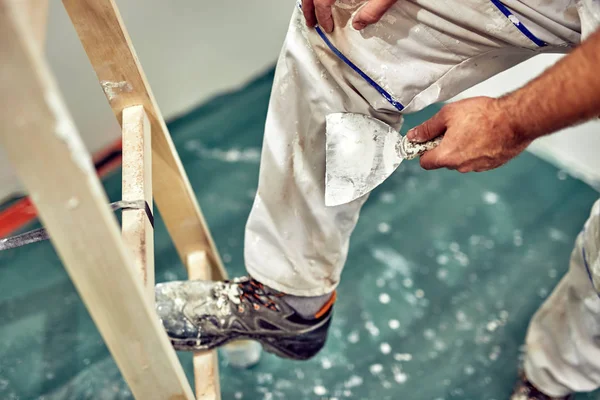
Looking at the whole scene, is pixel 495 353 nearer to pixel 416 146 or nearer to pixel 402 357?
pixel 402 357

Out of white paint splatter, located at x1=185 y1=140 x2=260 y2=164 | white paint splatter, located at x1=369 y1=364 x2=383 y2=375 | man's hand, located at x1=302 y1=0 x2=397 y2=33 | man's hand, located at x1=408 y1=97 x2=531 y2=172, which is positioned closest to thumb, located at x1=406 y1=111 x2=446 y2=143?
man's hand, located at x1=408 y1=97 x2=531 y2=172

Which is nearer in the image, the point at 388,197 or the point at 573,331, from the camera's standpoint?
the point at 573,331

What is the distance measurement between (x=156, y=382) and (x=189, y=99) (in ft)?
3.28

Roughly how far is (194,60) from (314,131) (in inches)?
33.3

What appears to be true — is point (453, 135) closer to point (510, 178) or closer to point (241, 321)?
point (241, 321)

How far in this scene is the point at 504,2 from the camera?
1.66ft

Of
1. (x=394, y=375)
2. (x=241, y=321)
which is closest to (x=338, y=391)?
(x=394, y=375)

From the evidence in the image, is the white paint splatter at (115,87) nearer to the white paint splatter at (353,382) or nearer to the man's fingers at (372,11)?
the man's fingers at (372,11)

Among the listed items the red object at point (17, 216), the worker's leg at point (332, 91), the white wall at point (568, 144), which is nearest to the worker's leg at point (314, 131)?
the worker's leg at point (332, 91)

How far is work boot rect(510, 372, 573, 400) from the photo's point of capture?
3.07 ft

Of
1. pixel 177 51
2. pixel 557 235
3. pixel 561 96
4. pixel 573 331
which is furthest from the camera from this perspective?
pixel 177 51

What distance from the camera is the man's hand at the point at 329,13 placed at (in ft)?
1.69

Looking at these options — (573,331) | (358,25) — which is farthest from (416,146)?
(573,331)

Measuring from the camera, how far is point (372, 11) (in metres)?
0.52
